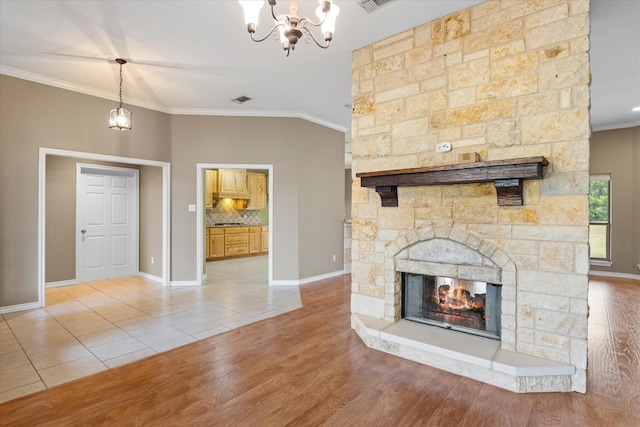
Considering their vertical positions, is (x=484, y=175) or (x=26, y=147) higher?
(x=26, y=147)

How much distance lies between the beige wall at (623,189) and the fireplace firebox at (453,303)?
5.48 metres

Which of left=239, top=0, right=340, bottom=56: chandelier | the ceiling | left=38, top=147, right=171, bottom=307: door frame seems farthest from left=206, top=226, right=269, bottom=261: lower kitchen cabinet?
left=239, top=0, right=340, bottom=56: chandelier

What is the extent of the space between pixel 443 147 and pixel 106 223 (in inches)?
231

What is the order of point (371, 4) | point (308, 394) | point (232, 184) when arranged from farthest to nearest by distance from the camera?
point (232, 184), point (371, 4), point (308, 394)

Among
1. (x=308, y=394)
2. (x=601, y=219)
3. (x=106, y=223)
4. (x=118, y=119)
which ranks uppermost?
(x=118, y=119)

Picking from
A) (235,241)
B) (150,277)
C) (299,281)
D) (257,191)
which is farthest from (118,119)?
(257,191)

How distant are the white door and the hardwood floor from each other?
155 inches

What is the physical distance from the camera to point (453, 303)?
2.91m

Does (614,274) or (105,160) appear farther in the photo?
(614,274)

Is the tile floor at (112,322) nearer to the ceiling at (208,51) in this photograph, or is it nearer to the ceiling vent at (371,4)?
the ceiling at (208,51)

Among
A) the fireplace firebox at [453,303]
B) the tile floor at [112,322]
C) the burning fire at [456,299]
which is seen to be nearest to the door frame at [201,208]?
the tile floor at [112,322]

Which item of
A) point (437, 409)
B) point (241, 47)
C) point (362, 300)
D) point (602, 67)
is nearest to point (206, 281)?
point (362, 300)

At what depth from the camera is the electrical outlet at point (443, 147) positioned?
271 cm

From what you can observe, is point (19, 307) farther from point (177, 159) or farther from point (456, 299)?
point (456, 299)
